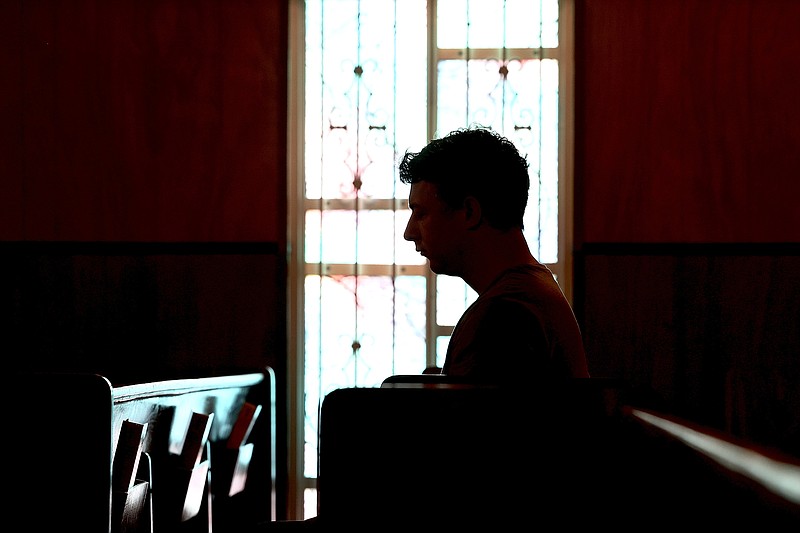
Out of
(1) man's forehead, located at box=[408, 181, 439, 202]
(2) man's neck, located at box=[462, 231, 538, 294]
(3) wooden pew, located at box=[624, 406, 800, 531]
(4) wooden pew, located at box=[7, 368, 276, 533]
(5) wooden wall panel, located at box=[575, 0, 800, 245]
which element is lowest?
(4) wooden pew, located at box=[7, 368, 276, 533]

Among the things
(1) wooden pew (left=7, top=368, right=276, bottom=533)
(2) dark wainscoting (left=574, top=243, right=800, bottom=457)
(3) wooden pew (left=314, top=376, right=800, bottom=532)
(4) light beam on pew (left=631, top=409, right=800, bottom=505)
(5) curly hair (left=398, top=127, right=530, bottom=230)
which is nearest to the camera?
(4) light beam on pew (left=631, top=409, right=800, bottom=505)

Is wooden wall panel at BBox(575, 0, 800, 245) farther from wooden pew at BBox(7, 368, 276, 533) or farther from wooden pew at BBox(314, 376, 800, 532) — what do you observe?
wooden pew at BBox(314, 376, 800, 532)

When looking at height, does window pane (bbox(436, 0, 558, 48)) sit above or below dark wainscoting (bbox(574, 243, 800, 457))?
above

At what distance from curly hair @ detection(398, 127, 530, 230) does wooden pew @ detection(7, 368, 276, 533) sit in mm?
817

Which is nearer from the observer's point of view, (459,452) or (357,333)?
(459,452)

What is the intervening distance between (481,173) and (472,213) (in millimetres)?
90

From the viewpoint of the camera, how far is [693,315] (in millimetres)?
3334

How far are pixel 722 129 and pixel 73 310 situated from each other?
9.82ft

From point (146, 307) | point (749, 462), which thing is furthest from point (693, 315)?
point (749, 462)

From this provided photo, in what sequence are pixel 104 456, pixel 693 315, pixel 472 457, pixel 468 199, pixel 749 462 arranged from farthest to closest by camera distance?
pixel 693 315 < pixel 468 199 < pixel 104 456 < pixel 472 457 < pixel 749 462

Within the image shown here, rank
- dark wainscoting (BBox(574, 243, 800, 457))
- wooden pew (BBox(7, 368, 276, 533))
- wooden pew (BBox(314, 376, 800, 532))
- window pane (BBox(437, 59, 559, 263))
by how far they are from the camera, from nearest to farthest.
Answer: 1. wooden pew (BBox(314, 376, 800, 532))
2. wooden pew (BBox(7, 368, 276, 533))
3. dark wainscoting (BBox(574, 243, 800, 457))
4. window pane (BBox(437, 59, 559, 263))

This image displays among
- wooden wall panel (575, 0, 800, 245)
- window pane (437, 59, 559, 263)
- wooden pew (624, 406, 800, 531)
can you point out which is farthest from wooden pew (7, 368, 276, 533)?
wooden wall panel (575, 0, 800, 245)

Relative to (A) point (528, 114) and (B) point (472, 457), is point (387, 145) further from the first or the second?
(B) point (472, 457)

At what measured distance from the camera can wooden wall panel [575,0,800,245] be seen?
3.38 m
